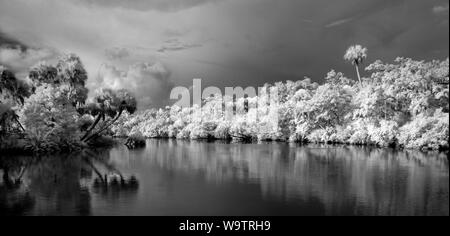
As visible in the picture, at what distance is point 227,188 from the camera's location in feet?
87.1

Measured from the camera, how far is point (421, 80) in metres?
57.2

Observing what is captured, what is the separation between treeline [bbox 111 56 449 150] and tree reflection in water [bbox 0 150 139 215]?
1417 inches

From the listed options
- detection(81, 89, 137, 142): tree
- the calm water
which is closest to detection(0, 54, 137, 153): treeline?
detection(81, 89, 137, 142): tree

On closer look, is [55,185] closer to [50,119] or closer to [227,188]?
[227,188]

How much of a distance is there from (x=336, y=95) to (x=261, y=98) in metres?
32.8

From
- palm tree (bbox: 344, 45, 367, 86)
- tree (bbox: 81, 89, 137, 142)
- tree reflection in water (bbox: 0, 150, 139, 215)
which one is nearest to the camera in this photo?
tree reflection in water (bbox: 0, 150, 139, 215)

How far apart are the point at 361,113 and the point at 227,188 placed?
156 ft

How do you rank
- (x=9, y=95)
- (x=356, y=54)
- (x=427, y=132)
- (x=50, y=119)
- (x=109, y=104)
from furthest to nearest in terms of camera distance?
(x=356, y=54), (x=109, y=104), (x=427, y=132), (x=50, y=119), (x=9, y=95)

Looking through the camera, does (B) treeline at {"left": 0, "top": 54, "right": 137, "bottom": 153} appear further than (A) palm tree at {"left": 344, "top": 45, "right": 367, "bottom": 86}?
No

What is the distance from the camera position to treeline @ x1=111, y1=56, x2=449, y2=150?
182 ft

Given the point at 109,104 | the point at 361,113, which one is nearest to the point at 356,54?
the point at 361,113

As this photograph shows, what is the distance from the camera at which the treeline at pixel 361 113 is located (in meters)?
55.6

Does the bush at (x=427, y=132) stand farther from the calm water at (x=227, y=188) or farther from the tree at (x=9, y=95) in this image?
the tree at (x=9, y=95)

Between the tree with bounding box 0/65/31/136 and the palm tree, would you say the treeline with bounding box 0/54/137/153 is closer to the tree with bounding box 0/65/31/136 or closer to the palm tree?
the tree with bounding box 0/65/31/136
